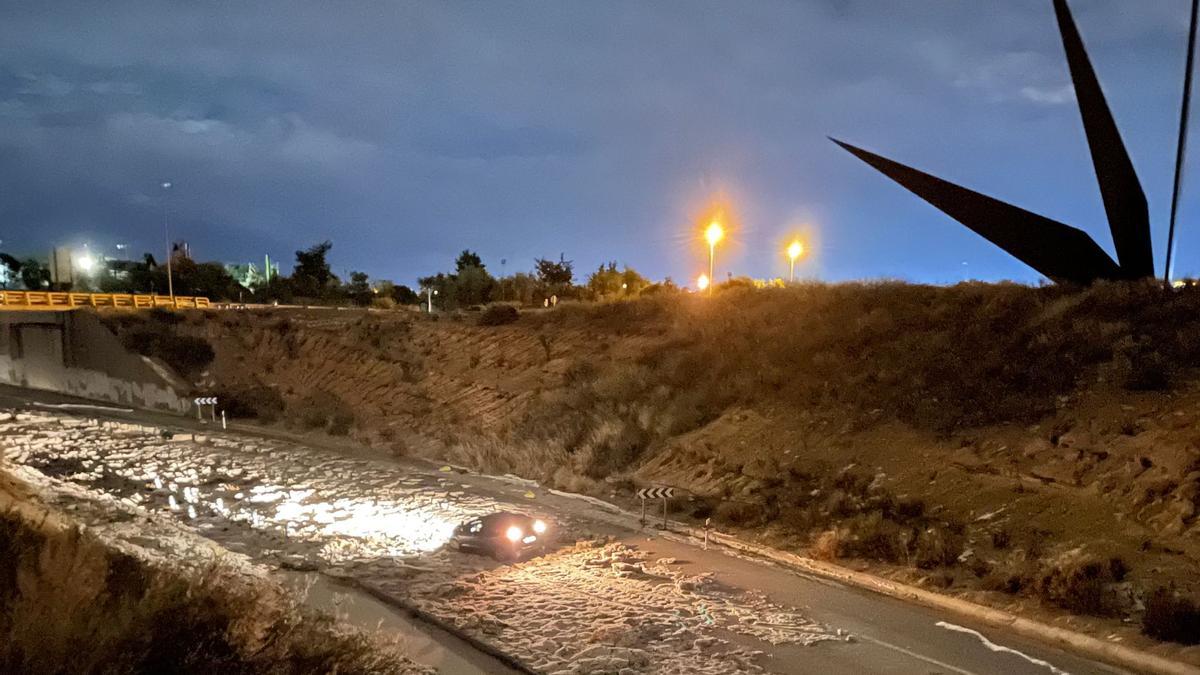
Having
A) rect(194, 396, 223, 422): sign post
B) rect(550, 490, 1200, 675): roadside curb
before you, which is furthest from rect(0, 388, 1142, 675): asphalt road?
rect(194, 396, 223, 422): sign post

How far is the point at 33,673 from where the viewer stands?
4016 mm

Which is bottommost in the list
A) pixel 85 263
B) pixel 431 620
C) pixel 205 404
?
pixel 431 620

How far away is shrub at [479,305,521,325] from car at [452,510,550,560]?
62.8ft

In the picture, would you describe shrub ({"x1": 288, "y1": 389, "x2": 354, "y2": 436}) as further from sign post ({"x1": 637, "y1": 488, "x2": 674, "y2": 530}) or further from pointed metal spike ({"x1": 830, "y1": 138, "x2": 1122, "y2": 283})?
pointed metal spike ({"x1": 830, "y1": 138, "x2": 1122, "y2": 283})

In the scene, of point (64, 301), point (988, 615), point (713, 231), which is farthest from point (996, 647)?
point (64, 301)

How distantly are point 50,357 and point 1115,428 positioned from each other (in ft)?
171

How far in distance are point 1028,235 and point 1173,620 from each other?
12919 millimetres

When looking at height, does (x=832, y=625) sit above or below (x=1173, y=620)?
below

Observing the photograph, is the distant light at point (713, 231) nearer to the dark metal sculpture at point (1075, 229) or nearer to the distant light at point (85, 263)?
the dark metal sculpture at point (1075, 229)

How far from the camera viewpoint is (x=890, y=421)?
587 inches

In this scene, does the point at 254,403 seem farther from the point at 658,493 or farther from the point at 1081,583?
the point at 1081,583

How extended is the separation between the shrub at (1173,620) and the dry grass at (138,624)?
25.5ft

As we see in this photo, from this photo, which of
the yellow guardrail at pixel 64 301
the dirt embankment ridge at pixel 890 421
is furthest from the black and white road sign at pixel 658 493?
the yellow guardrail at pixel 64 301

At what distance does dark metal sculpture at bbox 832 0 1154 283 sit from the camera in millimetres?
17859
